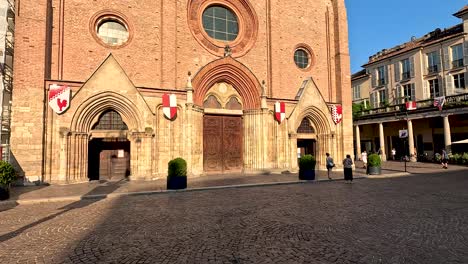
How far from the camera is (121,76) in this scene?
1531 cm

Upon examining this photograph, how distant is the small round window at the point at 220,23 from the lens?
1920 cm

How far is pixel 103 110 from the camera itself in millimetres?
Result: 15367

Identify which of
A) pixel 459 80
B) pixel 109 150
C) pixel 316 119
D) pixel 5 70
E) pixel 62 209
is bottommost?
pixel 62 209

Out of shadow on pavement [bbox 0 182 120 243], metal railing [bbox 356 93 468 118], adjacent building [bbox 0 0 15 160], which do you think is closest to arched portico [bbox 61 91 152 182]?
adjacent building [bbox 0 0 15 160]

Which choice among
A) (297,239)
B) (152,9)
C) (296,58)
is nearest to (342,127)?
(296,58)

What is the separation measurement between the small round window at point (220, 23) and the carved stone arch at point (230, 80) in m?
2.35

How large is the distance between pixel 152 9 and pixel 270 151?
12.2 metres

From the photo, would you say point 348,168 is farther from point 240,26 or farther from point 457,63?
point 457,63

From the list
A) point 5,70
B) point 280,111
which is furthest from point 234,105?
point 5,70

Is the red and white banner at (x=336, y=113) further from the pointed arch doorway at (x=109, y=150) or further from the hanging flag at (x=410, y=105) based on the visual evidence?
the pointed arch doorway at (x=109, y=150)

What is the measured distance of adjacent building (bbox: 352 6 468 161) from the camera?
28359mm

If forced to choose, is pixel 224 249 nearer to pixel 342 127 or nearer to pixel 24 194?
pixel 24 194

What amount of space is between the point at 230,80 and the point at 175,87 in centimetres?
411

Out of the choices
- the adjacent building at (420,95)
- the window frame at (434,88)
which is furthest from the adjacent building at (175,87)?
the window frame at (434,88)
